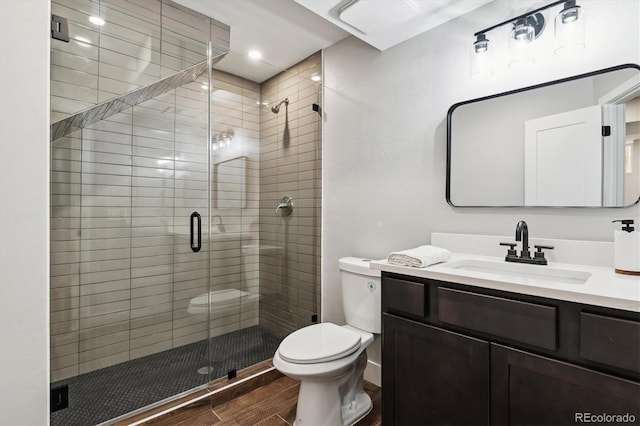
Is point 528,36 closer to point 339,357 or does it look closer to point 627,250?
point 627,250

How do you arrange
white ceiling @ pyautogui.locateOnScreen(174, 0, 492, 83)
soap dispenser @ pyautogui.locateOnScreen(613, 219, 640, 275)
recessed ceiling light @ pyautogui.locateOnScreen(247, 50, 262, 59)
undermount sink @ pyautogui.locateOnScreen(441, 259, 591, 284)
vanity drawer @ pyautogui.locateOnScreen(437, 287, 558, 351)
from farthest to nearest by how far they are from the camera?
recessed ceiling light @ pyautogui.locateOnScreen(247, 50, 262, 59) → white ceiling @ pyautogui.locateOnScreen(174, 0, 492, 83) → undermount sink @ pyautogui.locateOnScreen(441, 259, 591, 284) → soap dispenser @ pyautogui.locateOnScreen(613, 219, 640, 275) → vanity drawer @ pyautogui.locateOnScreen(437, 287, 558, 351)

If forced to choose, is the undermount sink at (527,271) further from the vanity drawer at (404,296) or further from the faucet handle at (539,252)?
the vanity drawer at (404,296)

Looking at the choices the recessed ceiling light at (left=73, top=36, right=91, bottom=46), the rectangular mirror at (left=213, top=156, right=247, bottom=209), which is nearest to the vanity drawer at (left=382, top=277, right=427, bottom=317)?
the rectangular mirror at (left=213, top=156, right=247, bottom=209)

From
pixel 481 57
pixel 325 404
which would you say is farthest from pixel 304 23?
pixel 325 404

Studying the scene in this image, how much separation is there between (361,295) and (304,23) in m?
1.85

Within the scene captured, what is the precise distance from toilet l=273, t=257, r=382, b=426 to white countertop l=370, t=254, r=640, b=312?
52 centimetres

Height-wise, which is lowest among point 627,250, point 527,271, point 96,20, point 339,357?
point 339,357

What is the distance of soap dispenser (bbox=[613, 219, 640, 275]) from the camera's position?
1.17 m

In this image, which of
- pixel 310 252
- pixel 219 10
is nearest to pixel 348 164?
pixel 310 252

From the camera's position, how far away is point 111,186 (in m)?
1.98

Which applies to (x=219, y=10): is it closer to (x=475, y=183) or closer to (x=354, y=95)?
(x=354, y=95)

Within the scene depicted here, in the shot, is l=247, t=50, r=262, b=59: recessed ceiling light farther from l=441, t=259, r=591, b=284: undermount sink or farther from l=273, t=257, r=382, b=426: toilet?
l=441, t=259, r=591, b=284: undermount sink

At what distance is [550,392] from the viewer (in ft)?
Result: 3.43

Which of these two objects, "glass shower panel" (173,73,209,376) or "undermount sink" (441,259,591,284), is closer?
"undermount sink" (441,259,591,284)
